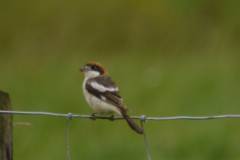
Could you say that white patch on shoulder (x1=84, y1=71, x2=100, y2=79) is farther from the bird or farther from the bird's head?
the bird

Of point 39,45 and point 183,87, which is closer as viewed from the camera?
point 183,87

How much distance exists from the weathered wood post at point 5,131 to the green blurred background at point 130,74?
2.41 m

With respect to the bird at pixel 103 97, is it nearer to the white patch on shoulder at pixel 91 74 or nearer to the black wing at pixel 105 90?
the black wing at pixel 105 90

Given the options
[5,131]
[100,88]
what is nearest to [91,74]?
[100,88]

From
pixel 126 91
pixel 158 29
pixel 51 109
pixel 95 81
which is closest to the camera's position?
pixel 95 81

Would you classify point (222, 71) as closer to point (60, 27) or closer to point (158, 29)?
point (158, 29)

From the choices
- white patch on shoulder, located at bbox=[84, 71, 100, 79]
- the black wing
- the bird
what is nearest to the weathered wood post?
the bird

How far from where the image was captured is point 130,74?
874 centimetres

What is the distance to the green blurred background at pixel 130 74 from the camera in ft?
19.7

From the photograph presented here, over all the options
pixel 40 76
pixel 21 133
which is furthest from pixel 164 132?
pixel 40 76

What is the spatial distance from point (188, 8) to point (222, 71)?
273 centimetres

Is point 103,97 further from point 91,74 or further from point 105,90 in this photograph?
Answer: point 91,74

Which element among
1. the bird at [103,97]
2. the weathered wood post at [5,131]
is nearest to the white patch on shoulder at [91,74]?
the bird at [103,97]

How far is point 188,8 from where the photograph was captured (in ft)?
34.8
